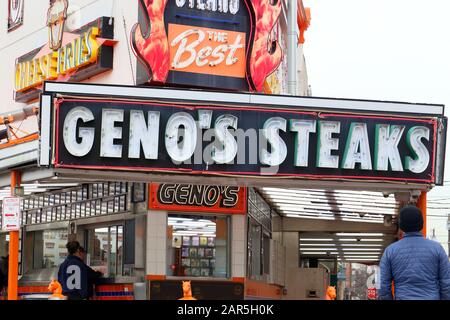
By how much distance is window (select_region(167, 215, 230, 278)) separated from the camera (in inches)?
775

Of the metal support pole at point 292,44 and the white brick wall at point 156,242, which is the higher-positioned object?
the metal support pole at point 292,44

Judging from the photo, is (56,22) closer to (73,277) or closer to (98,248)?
(98,248)

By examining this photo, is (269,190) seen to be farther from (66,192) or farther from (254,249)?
(66,192)

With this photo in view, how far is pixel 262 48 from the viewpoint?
21.6m

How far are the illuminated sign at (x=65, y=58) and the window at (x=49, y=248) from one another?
369cm

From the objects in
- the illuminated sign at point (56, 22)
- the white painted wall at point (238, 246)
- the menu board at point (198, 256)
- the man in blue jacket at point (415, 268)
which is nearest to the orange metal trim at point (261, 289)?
the white painted wall at point (238, 246)

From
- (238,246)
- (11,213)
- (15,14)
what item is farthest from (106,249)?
(15,14)

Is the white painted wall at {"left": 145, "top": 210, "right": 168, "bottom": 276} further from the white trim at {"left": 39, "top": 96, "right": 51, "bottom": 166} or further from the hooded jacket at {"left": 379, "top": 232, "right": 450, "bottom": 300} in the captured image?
the hooded jacket at {"left": 379, "top": 232, "right": 450, "bottom": 300}

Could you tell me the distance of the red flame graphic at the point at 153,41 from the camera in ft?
66.2

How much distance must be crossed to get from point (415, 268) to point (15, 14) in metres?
21.5

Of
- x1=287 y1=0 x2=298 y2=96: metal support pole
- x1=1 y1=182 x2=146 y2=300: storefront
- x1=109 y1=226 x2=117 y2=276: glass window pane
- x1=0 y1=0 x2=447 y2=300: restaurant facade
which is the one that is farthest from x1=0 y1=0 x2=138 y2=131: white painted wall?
x1=287 y1=0 x2=298 y2=96: metal support pole

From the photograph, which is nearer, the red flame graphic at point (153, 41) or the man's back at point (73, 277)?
the man's back at point (73, 277)

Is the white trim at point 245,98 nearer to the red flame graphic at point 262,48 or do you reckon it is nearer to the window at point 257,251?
the red flame graphic at point 262,48
